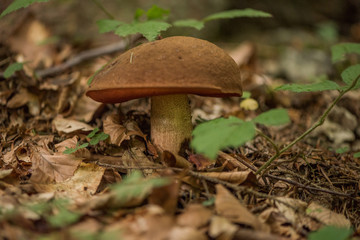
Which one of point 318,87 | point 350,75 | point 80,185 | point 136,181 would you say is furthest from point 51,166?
point 350,75

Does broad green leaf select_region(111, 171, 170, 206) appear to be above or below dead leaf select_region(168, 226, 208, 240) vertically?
above

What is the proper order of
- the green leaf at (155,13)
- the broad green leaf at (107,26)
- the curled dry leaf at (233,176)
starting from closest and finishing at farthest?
the curled dry leaf at (233,176) < the broad green leaf at (107,26) < the green leaf at (155,13)

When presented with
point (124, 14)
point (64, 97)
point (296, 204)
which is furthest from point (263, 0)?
point (296, 204)

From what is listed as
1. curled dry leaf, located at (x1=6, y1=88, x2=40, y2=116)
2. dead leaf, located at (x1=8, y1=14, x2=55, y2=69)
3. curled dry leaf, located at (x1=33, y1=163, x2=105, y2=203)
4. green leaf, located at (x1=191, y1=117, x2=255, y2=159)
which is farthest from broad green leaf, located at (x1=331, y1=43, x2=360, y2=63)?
dead leaf, located at (x1=8, y1=14, x2=55, y2=69)

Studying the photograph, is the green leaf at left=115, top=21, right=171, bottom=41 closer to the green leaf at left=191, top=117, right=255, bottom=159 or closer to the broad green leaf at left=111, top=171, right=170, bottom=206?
the green leaf at left=191, top=117, right=255, bottom=159

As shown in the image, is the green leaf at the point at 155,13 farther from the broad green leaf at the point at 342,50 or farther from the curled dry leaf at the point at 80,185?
the broad green leaf at the point at 342,50

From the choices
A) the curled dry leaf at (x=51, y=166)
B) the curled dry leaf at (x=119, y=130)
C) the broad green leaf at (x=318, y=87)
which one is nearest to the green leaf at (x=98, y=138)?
the curled dry leaf at (x=119, y=130)
